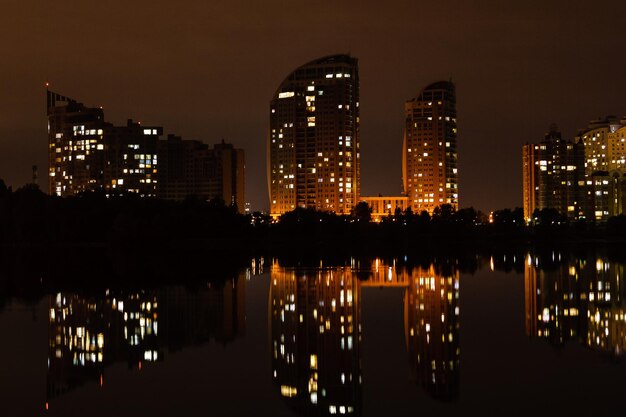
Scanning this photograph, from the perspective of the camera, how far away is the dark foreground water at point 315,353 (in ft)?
49.3

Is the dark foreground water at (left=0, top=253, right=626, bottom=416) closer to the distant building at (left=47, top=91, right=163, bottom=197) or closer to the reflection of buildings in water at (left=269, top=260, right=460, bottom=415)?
the reflection of buildings in water at (left=269, top=260, right=460, bottom=415)

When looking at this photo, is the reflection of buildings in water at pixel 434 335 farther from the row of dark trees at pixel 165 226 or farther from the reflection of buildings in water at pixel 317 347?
the row of dark trees at pixel 165 226

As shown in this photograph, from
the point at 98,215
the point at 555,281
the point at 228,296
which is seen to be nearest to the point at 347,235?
the point at 98,215

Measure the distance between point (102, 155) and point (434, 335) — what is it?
17655 cm

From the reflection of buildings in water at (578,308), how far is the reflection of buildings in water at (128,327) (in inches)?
309

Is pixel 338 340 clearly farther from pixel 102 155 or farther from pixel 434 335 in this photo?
pixel 102 155

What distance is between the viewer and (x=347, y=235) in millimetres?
110625

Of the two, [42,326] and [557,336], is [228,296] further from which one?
[557,336]

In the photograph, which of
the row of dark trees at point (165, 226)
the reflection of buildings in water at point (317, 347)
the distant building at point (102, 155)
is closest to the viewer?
the reflection of buildings in water at point (317, 347)

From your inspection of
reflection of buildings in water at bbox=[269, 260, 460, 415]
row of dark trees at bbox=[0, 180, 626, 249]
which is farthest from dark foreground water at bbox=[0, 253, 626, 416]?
row of dark trees at bbox=[0, 180, 626, 249]

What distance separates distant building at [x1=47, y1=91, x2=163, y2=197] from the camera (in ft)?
625

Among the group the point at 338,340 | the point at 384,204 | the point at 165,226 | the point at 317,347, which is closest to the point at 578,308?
the point at 338,340

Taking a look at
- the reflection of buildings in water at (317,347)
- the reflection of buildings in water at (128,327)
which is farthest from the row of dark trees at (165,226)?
the reflection of buildings in water at (317,347)

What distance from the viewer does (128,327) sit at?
2358 cm
